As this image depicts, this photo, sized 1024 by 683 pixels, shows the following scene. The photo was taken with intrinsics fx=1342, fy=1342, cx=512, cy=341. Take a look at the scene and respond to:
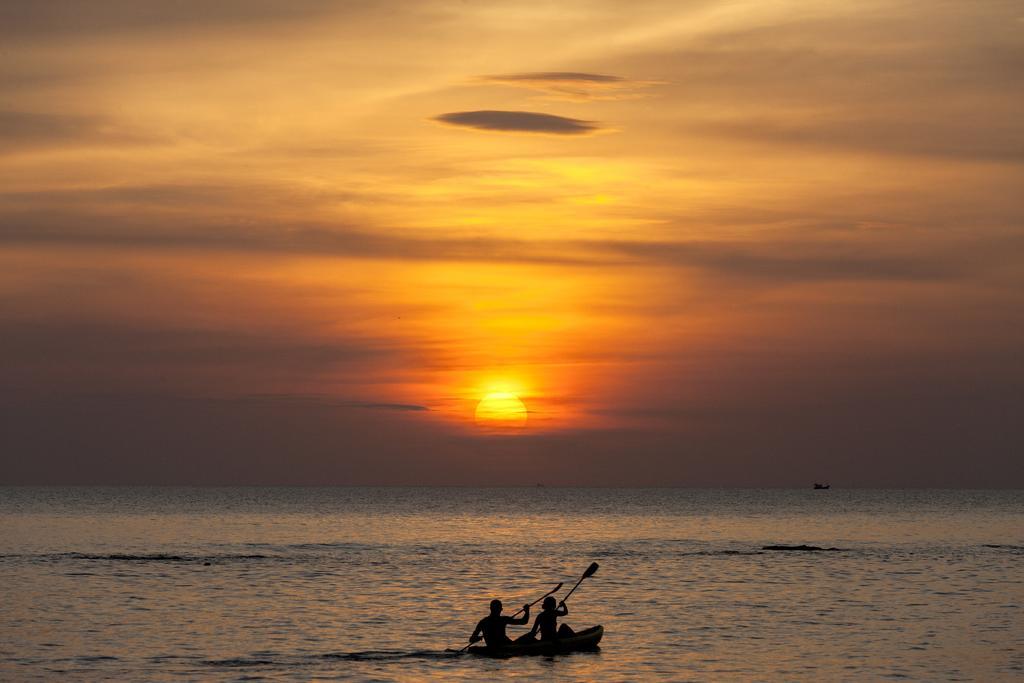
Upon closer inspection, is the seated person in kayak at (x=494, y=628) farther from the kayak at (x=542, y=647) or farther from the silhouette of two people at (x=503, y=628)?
the kayak at (x=542, y=647)

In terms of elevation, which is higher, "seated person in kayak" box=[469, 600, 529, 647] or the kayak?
"seated person in kayak" box=[469, 600, 529, 647]

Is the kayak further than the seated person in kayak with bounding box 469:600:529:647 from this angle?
Yes

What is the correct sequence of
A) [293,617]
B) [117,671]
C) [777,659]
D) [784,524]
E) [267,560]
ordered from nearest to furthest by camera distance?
[117,671]
[777,659]
[293,617]
[267,560]
[784,524]

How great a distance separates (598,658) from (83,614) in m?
23.1

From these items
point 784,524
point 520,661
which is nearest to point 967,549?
point 784,524

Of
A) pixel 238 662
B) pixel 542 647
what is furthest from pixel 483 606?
pixel 238 662

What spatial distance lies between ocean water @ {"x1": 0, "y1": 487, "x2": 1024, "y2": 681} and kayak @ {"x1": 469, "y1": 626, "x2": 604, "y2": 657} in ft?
1.13

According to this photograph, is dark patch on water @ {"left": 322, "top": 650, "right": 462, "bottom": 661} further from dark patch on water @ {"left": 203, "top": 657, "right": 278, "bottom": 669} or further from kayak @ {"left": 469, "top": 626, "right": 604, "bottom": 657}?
dark patch on water @ {"left": 203, "top": 657, "right": 278, "bottom": 669}

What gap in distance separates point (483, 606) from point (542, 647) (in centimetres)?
1453

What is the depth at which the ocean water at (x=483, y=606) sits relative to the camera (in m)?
39.9

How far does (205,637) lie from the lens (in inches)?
1828

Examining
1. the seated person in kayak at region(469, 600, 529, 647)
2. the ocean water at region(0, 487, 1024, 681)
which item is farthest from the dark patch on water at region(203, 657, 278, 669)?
the seated person in kayak at region(469, 600, 529, 647)

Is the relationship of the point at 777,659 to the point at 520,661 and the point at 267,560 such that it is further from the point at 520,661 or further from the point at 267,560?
the point at 267,560

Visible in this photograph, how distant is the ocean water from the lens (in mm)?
39875
